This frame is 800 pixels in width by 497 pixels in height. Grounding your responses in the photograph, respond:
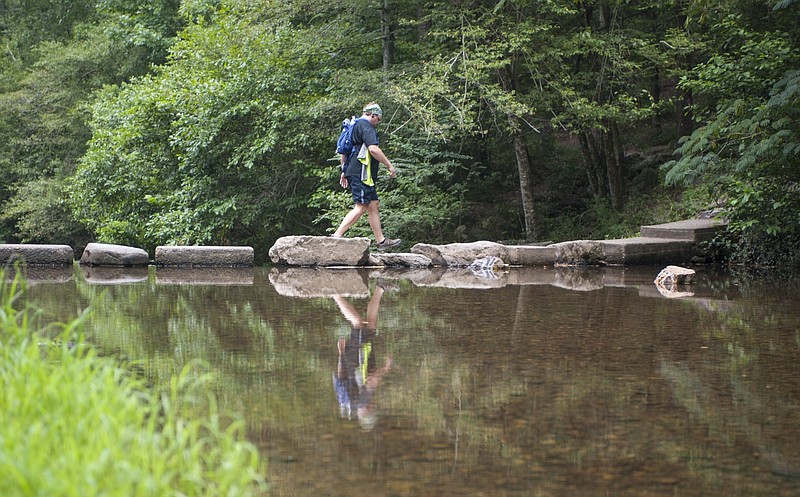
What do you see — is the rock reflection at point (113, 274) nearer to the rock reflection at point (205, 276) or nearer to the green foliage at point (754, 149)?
the rock reflection at point (205, 276)

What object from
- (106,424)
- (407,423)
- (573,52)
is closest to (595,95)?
(573,52)

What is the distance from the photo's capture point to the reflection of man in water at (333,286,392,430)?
16.9 feet

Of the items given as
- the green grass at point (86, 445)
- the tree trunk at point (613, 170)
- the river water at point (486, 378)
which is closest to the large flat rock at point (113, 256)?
the river water at point (486, 378)

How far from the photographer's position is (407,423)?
489 cm

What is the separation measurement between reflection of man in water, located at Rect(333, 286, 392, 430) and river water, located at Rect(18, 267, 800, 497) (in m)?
0.02

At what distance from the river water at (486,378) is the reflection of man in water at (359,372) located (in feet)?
0.06

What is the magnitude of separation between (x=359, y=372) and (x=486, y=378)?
2.53ft

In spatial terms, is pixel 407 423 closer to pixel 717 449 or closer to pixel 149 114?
pixel 717 449

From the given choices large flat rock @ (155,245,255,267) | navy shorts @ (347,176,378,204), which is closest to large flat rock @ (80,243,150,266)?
large flat rock @ (155,245,255,267)

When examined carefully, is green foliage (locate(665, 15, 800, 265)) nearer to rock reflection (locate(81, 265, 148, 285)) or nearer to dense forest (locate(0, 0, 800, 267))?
dense forest (locate(0, 0, 800, 267))

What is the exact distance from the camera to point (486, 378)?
19.7 feet

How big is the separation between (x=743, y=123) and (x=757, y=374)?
24.1 ft

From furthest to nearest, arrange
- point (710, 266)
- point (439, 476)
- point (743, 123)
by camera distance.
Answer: point (710, 266) → point (743, 123) → point (439, 476)

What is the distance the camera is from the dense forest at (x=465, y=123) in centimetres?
1432
